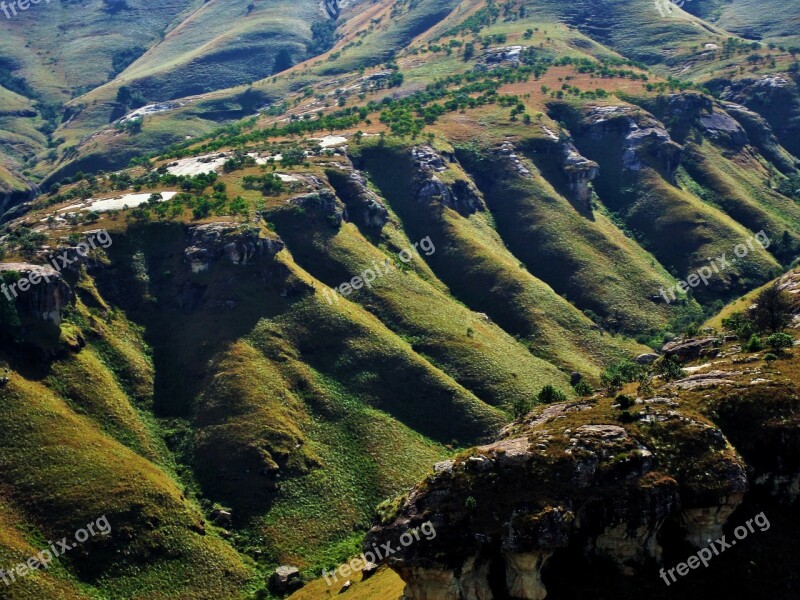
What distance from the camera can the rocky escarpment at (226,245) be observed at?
132625mm

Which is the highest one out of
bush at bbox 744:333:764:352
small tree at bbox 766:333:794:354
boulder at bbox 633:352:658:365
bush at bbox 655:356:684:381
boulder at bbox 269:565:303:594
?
small tree at bbox 766:333:794:354

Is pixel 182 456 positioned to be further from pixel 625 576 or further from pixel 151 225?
pixel 625 576

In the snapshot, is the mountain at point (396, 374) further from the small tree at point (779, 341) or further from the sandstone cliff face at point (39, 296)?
the sandstone cliff face at point (39, 296)

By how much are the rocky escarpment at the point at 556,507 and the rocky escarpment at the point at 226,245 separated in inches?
3286

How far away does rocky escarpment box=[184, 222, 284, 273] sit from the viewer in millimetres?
132625

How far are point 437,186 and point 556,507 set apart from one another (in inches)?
5071

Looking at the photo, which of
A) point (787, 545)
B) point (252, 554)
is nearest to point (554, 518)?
point (787, 545)

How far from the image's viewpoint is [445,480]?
58.0m

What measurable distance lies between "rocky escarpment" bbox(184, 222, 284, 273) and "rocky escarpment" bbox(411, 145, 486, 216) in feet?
166

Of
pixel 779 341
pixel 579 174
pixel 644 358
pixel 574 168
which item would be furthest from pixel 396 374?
pixel 574 168

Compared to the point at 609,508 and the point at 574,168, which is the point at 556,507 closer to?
the point at 609,508

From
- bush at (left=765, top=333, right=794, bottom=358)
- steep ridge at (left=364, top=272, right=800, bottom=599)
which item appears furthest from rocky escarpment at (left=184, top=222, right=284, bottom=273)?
bush at (left=765, top=333, right=794, bottom=358)

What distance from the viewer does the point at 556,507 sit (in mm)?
54875

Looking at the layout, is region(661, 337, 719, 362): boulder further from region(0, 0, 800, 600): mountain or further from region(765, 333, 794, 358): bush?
region(765, 333, 794, 358): bush
